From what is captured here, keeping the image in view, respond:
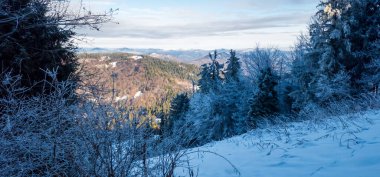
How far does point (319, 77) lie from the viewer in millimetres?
23859

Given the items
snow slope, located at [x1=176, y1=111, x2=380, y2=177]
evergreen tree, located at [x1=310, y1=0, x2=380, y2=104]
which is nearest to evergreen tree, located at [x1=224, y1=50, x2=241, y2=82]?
evergreen tree, located at [x1=310, y1=0, x2=380, y2=104]

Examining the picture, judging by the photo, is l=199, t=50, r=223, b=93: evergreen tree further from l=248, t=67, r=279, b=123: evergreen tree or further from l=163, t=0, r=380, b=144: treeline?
l=248, t=67, r=279, b=123: evergreen tree

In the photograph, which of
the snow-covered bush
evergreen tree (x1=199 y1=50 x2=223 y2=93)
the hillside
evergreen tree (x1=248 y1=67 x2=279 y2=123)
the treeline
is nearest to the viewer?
the snow-covered bush

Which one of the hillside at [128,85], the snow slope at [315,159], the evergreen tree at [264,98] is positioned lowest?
the evergreen tree at [264,98]

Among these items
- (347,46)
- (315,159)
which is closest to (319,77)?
(347,46)

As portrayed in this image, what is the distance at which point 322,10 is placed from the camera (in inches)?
926

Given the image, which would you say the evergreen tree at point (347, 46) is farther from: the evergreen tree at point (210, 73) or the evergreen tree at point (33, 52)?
the evergreen tree at point (33, 52)

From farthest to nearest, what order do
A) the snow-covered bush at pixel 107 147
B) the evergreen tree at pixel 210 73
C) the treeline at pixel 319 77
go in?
the evergreen tree at pixel 210 73, the treeline at pixel 319 77, the snow-covered bush at pixel 107 147

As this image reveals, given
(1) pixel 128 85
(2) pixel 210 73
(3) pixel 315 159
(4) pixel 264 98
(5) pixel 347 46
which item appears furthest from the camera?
(2) pixel 210 73

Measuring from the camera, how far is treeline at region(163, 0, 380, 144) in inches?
835

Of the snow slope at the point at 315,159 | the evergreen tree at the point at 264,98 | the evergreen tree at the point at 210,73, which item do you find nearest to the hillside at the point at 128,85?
the snow slope at the point at 315,159

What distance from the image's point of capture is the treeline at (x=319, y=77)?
69.6 feet

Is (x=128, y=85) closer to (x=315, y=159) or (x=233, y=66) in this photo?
(x=315, y=159)

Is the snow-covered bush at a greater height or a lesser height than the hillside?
lesser
